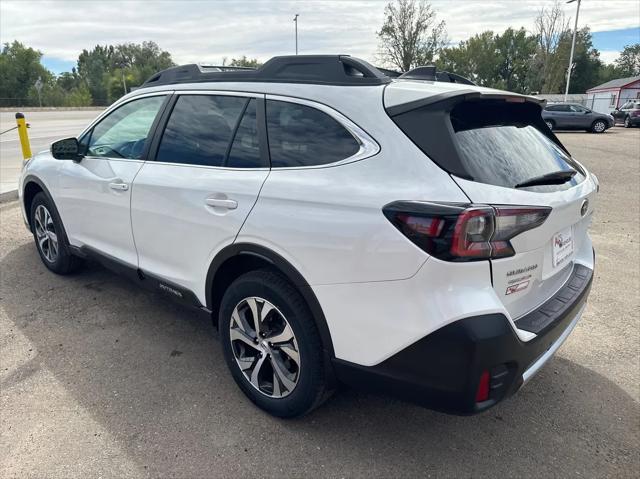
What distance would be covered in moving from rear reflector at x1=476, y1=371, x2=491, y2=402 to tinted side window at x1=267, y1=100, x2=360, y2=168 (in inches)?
43.5

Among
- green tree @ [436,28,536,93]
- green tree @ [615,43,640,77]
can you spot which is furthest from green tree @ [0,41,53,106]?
green tree @ [615,43,640,77]

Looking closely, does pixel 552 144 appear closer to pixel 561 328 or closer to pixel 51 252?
pixel 561 328

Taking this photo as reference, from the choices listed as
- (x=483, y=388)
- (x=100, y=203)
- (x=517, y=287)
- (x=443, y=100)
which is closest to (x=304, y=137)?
(x=443, y=100)

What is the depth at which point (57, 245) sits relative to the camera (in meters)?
4.37

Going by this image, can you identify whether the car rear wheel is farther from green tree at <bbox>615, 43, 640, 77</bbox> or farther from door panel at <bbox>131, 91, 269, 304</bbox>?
green tree at <bbox>615, 43, 640, 77</bbox>

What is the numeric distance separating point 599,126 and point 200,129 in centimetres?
2692

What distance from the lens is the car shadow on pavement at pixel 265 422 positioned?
239 centimetres

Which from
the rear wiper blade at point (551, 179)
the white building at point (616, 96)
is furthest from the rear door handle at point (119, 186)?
the white building at point (616, 96)

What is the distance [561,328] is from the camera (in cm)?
235

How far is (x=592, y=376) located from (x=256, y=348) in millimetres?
2185

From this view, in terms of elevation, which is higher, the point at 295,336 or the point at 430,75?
the point at 430,75

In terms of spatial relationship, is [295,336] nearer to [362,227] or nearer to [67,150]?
[362,227]

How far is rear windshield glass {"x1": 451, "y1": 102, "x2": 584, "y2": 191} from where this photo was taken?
2.11 m

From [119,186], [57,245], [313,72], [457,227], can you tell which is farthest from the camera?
[57,245]
